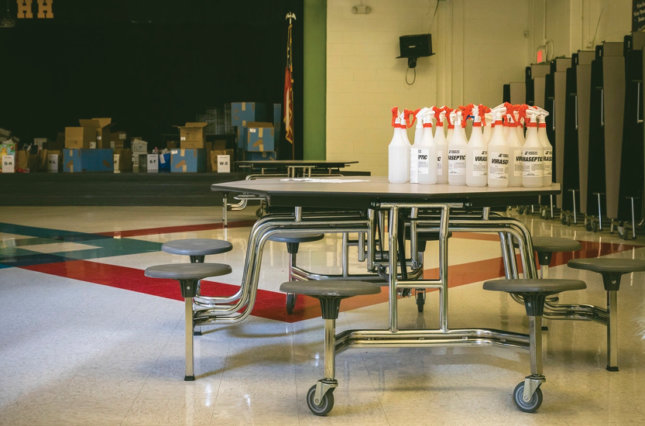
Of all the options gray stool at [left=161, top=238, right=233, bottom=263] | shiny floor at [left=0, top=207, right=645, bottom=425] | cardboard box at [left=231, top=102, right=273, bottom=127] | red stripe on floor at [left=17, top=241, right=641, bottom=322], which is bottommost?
shiny floor at [left=0, top=207, right=645, bottom=425]

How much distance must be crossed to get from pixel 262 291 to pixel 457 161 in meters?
1.72

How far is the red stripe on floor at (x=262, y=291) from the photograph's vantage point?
3.54m

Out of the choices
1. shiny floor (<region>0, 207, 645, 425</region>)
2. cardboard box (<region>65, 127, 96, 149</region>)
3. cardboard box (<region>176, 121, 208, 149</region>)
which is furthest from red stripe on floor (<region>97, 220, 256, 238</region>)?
cardboard box (<region>65, 127, 96, 149</region>)

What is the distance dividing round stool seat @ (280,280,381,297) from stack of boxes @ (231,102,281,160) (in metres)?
8.08

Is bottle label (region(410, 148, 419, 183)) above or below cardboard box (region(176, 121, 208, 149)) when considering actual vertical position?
below

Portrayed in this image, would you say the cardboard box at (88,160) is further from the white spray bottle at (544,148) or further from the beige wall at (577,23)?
the white spray bottle at (544,148)

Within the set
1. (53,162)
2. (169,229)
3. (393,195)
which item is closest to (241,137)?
(53,162)

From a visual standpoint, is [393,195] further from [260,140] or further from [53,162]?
[53,162]

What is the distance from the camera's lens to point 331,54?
10258 millimetres

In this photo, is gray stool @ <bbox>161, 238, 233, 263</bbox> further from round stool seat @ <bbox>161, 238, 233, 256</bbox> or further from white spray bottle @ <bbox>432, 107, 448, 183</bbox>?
white spray bottle @ <bbox>432, 107, 448, 183</bbox>

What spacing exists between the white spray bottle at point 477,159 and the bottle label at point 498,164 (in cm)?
2

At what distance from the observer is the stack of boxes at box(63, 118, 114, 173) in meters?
10.6

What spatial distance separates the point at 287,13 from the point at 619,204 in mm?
6026

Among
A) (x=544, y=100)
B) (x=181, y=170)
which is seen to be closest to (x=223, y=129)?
(x=181, y=170)
